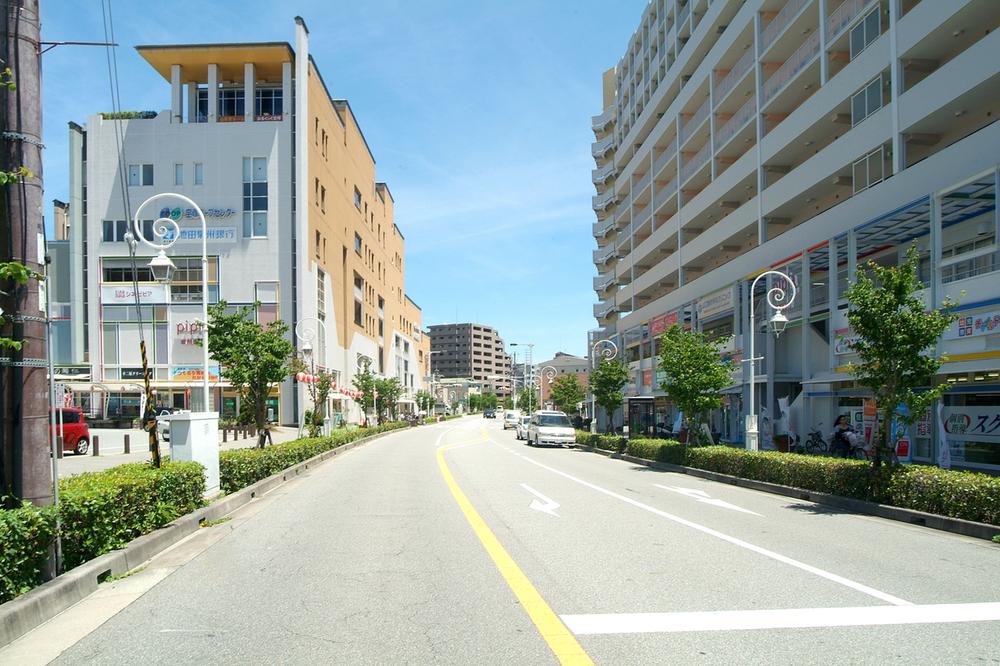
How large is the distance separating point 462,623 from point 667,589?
2.22m

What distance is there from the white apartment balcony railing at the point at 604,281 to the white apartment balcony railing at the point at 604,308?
1.63m

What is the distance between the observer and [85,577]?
7070 millimetres

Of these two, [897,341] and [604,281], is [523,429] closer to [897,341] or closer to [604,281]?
[604,281]

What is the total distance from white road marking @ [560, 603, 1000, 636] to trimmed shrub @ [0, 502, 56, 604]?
463 cm

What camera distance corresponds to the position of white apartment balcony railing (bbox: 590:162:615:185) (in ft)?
227

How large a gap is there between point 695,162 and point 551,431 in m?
19.1

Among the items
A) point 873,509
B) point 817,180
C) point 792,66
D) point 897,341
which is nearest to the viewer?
point 873,509

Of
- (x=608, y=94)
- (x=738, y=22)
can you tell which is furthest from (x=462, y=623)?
(x=608, y=94)

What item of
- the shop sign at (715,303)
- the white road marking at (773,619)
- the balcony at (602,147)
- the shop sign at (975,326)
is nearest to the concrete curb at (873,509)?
the white road marking at (773,619)

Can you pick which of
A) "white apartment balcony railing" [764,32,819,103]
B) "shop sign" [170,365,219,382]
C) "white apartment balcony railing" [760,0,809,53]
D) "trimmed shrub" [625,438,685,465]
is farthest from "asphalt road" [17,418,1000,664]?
"shop sign" [170,365,219,382]

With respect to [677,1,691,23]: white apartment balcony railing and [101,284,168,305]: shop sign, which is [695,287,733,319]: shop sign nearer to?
[677,1,691,23]: white apartment balcony railing

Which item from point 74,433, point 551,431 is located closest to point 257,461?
point 74,433

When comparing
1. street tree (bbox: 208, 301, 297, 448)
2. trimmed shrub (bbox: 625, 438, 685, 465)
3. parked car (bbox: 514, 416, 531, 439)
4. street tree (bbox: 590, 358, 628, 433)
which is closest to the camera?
street tree (bbox: 208, 301, 297, 448)

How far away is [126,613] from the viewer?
642 cm
